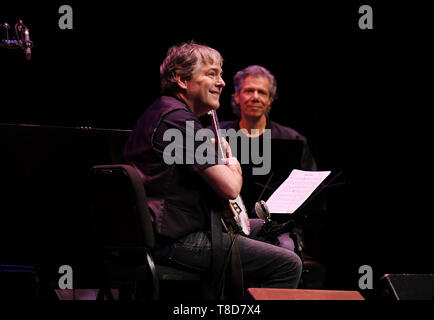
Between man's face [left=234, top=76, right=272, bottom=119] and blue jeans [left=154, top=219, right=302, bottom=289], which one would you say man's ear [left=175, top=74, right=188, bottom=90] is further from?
man's face [left=234, top=76, right=272, bottom=119]

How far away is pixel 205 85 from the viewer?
2.55 m

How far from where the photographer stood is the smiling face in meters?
2.55

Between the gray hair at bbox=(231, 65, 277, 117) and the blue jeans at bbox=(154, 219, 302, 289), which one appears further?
the gray hair at bbox=(231, 65, 277, 117)

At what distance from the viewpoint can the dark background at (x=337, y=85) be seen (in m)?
4.16

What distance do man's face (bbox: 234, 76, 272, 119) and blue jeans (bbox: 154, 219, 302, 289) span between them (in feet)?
6.79

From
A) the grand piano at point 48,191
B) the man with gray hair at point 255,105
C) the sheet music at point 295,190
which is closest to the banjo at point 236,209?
the sheet music at point 295,190

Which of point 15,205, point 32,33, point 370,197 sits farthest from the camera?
point 370,197

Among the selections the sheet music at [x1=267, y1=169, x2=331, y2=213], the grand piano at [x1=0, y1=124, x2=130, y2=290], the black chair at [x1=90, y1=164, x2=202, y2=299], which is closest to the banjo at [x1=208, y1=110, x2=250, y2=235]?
the sheet music at [x1=267, y1=169, x2=331, y2=213]

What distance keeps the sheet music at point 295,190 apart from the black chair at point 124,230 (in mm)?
730

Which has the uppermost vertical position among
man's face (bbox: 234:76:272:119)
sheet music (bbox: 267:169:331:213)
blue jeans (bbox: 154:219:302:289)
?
man's face (bbox: 234:76:272:119)

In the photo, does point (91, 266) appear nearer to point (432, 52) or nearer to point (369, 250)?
point (369, 250)

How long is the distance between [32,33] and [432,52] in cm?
321

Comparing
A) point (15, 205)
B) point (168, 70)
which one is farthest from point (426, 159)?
point (15, 205)

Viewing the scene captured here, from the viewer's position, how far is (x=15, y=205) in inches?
111
